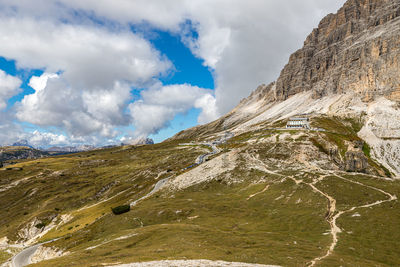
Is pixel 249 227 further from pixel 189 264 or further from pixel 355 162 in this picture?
pixel 355 162

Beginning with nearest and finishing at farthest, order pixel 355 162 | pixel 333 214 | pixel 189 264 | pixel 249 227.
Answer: pixel 189 264 < pixel 249 227 < pixel 333 214 < pixel 355 162

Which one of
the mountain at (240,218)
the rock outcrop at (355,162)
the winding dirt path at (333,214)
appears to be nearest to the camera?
the winding dirt path at (333,214)

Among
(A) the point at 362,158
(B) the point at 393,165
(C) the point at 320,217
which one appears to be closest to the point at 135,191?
(C) the point at 320,217

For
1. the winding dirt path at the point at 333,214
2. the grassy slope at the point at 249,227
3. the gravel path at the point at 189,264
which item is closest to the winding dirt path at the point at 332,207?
the winding dirt path at the point at 333,214

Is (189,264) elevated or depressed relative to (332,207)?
elevated

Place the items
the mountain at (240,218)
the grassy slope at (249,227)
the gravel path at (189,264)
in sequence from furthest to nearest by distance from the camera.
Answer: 1. the mountain at (240,218)
2. the grassy slope at (249,227)
3. the gravel path at (189,264)

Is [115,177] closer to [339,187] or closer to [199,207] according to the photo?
[199,207]

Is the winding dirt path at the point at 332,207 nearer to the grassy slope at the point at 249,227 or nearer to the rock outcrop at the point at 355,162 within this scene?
the grassy slope at the point at 249,227

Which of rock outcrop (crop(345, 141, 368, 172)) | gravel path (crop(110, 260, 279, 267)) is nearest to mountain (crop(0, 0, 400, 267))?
gravel path (crop(110, 260, 279, 267))

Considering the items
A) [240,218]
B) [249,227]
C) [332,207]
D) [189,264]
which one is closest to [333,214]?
[332,207]

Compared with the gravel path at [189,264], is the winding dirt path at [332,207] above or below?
below

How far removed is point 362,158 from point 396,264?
298ft

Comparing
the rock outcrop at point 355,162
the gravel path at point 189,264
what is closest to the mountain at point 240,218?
the gravel path at point 189,264

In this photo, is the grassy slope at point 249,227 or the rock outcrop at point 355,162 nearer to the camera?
the grassy slope at point 249,227
